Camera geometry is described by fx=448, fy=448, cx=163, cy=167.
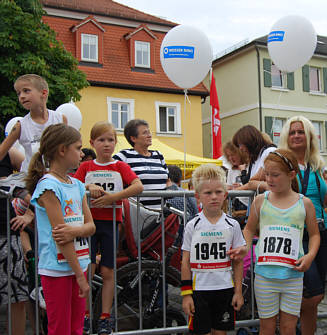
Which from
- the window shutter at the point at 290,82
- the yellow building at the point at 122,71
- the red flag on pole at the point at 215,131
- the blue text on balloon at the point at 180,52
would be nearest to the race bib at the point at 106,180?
the blue text on balloon at the point at 180,52

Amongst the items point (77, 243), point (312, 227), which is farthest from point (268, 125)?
point (77, 243)

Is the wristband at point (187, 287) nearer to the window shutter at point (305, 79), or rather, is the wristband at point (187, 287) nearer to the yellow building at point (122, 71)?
the yellow building at point (122, 71)

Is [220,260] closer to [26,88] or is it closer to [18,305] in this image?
[18,305]

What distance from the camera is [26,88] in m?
3.58

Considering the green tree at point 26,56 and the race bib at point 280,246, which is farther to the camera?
the green tree at point 26,56

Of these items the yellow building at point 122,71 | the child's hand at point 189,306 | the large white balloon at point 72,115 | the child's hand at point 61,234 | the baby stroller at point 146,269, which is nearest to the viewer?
the child's hand at point 61,234

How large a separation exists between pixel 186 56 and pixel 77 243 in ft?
19.7

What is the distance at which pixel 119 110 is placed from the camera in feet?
66.0

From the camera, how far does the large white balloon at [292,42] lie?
26.7 ft

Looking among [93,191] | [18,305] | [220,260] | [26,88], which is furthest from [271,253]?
[26,88]

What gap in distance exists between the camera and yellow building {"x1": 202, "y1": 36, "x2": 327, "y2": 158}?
76.5 ft

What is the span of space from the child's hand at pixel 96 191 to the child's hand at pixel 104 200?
0.09 feet

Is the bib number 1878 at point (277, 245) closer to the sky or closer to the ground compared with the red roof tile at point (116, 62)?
closer to the ground

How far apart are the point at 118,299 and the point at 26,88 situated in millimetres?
1909
